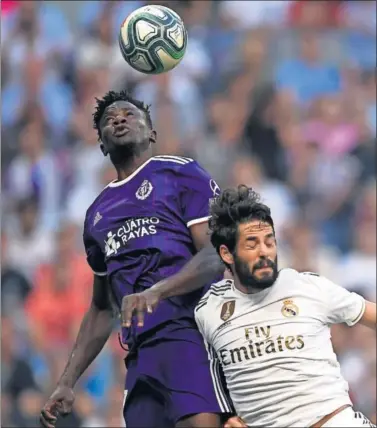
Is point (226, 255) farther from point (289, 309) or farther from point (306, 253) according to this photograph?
point (306, 253)

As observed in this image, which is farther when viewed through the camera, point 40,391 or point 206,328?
point 40,391

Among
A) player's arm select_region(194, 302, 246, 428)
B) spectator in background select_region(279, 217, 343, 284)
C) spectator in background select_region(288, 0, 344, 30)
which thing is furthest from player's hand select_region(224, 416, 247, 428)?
spectator in background select_region(288, 0, 344, 30)

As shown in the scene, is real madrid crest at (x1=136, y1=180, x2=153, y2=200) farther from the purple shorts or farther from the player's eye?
the player's eye

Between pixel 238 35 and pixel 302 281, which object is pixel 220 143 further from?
pixel 302 281

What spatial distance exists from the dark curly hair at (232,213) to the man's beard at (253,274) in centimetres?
9

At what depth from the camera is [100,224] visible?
5.82m

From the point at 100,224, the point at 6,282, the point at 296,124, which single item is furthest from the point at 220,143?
the point at 100,224

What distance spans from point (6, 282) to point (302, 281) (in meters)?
5.84

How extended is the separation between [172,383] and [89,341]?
0.77 meters

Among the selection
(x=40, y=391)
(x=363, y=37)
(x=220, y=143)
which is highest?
(x=363, y=37)

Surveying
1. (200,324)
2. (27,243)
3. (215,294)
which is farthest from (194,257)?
(27,243)

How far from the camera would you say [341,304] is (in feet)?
16.7

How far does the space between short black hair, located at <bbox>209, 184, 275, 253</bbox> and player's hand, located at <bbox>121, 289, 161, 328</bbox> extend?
435 millimetres

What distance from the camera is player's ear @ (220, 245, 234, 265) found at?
205 inches
